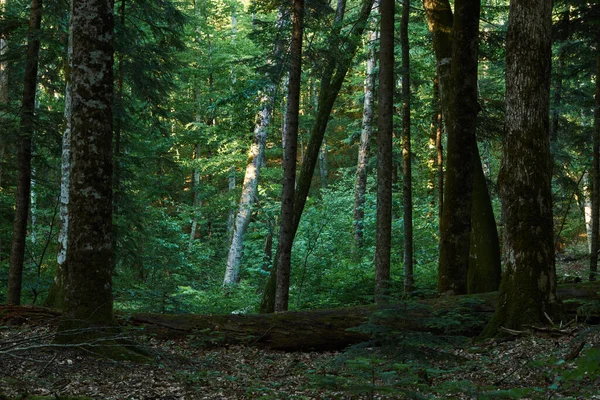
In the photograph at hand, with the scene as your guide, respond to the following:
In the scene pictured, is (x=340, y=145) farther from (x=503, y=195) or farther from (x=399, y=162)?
(x=503, y=195)

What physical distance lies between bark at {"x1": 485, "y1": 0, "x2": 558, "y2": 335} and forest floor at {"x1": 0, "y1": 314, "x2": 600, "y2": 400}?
49 centimetres

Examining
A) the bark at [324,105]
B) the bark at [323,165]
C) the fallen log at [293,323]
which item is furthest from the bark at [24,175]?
the bark at [323,165]

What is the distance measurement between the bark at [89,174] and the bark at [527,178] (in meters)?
5.16

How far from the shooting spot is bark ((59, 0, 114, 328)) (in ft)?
20.9

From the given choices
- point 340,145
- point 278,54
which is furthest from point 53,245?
point 340,145

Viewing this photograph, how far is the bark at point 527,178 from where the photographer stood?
723 cm

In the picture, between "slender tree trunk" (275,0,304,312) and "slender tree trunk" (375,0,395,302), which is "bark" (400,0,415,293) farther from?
"slender tree trunk" (275,0,304,312)

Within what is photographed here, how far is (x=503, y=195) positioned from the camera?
24.6 feet

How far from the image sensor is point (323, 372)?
675 centimetres

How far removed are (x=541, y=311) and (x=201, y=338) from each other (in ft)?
16.1

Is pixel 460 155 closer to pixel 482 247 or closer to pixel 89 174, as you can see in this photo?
pixel 482 247

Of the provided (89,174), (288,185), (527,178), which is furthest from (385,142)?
(89,174)

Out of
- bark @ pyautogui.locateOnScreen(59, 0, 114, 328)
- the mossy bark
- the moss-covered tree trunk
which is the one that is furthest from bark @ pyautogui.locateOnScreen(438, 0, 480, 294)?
bark @ pyautogui.locateOnScreen(59, 0, 114, 328)

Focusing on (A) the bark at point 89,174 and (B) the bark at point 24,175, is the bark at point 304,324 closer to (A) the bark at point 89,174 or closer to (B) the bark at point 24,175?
(A) the bark at point 89,174
